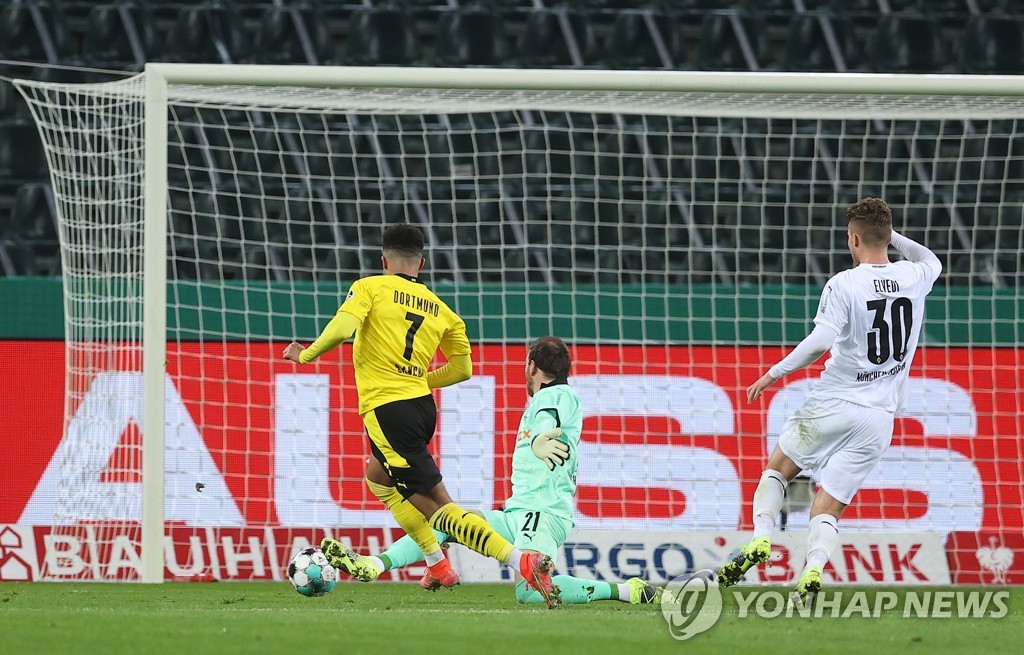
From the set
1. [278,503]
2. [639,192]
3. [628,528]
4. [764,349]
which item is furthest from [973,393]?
[278,503]

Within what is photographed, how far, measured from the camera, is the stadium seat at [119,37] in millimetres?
9820

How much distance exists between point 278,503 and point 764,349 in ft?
9.58

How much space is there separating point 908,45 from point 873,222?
5.24 meters

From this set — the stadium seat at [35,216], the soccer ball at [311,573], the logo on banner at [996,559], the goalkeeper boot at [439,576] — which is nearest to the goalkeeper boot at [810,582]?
the goalkeeper boot at [439,576]

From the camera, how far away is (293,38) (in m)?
9.93

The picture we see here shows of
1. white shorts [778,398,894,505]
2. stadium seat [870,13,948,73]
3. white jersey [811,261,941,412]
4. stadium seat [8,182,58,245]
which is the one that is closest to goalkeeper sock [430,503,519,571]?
white shorts [778,398,894,505]

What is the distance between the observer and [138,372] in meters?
7.53

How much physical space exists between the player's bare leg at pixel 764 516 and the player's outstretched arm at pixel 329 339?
175 centimetres

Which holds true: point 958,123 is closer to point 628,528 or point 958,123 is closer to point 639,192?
point 639,192

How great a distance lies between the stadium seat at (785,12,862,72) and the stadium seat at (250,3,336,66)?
3.47 meters

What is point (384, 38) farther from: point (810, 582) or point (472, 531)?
point (810, 582)

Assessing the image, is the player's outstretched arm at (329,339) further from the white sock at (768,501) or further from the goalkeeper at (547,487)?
the white sock at (768,501)

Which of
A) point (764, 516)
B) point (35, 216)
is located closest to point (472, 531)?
point (764, 516)

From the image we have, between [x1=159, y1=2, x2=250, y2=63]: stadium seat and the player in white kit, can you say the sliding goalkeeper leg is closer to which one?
the player in white kit
